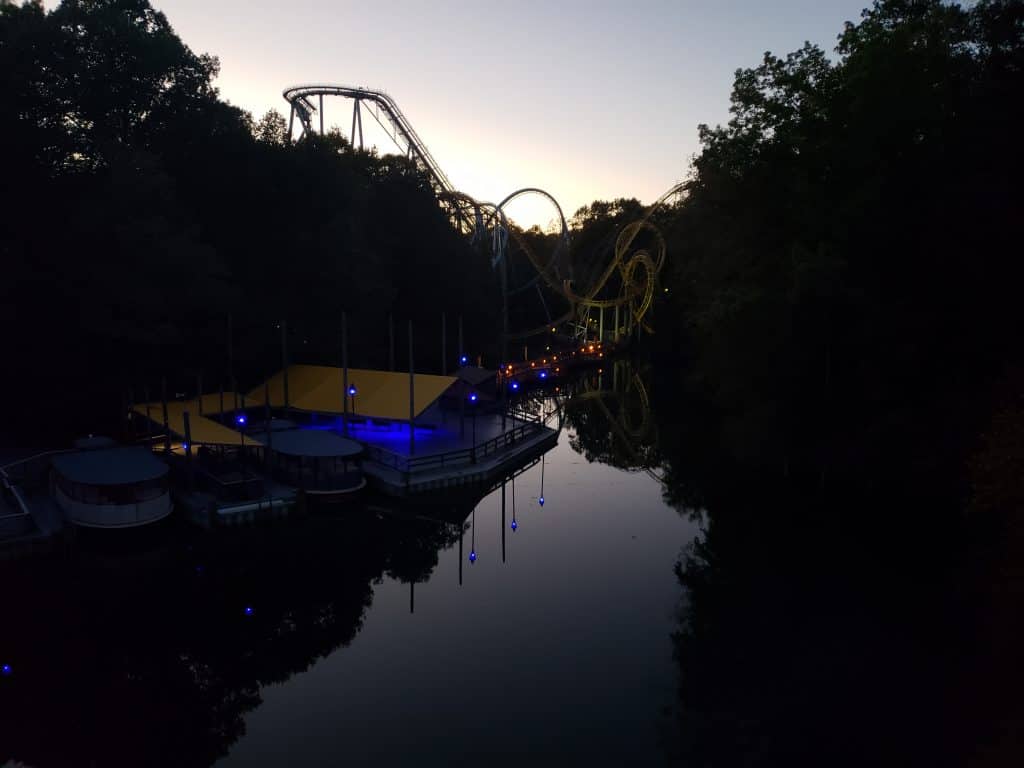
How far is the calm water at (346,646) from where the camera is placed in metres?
11.6

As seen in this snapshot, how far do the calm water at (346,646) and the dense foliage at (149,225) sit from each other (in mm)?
9204

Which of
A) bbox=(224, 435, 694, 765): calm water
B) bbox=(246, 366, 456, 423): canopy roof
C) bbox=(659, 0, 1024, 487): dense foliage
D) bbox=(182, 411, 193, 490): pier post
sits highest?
bbox=(659, 0, 1024, 487): dense foliage

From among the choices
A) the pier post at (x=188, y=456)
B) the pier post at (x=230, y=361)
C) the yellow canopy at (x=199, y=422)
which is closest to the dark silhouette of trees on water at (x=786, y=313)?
the pier post at (x=230, y=361)

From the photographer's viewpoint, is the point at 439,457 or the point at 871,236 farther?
the point at 439,457

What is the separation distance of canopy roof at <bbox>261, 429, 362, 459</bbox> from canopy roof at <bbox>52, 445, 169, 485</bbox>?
390cm

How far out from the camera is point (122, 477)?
62.9ft

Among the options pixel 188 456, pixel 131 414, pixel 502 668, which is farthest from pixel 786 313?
pixel 131 414

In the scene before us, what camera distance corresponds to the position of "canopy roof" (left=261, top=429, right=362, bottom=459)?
2320 cm

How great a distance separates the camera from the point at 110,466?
1978 cm

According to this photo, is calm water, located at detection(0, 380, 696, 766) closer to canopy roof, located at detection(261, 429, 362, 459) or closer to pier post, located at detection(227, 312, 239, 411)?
canopy roof, located at detection(261, 429, 362, 459)

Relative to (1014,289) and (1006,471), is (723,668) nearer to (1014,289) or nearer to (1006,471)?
(1006,471)

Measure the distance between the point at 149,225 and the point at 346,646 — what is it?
17504mm

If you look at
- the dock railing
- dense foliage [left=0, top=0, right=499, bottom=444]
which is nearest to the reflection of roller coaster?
dense foliage [left=0, top=0, right=499, bottom=444]

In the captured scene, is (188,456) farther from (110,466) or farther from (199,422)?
(199,422)
